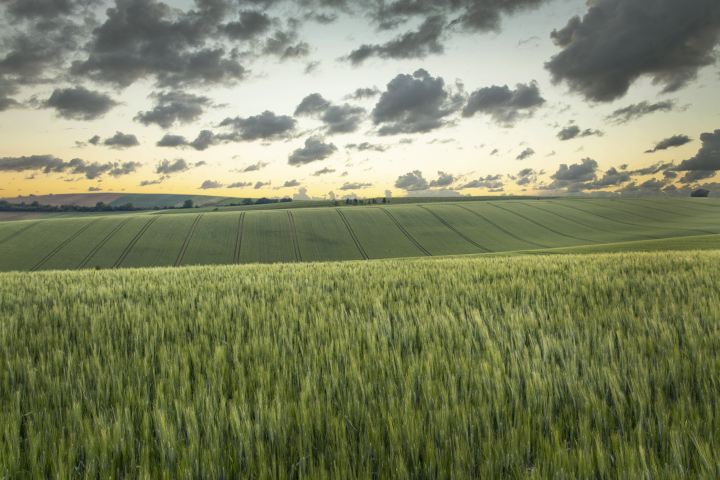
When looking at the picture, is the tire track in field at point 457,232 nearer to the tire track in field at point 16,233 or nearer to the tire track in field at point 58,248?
the tire track in field at point 58,248

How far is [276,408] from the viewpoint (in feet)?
5.27

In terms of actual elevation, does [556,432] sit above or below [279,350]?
above

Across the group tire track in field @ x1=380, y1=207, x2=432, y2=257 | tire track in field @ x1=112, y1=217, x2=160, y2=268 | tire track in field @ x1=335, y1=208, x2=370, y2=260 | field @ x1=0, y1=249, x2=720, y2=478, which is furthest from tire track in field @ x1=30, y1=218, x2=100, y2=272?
field @ x1=0, y1=249, x2=720, y2=478

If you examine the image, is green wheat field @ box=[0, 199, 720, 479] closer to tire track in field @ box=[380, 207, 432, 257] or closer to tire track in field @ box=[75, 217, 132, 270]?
tire track in field @ box=[380, 207, 432, 257]

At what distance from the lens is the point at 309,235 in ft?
192

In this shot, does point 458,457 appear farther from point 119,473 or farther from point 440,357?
point 119,473

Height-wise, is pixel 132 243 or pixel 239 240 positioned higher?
pixel 132 243

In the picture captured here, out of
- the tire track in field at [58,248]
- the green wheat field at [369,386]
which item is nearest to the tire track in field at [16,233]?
the tire track in field at [58,248]

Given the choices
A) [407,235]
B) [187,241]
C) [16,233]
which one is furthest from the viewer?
[407,235]

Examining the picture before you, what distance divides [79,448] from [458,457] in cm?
156

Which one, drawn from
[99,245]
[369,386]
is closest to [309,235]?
[99,245]

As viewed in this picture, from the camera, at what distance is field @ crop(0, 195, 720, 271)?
48.2 meters

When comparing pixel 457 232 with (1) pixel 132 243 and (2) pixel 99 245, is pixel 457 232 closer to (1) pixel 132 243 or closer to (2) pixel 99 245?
(1) pixel 132 243

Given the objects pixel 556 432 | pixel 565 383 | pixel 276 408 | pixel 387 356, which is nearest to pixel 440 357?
pixel 387 356
